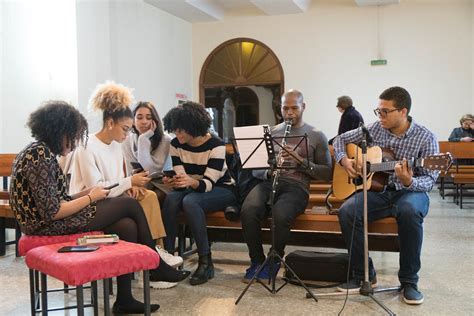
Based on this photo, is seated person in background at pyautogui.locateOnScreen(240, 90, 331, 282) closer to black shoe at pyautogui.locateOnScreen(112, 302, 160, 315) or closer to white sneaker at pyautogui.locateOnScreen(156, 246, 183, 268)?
white sneaker at pyautogui.locateOnScreen(156, 246, 183, 268)

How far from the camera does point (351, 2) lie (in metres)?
8.41

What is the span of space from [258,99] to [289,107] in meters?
5.90

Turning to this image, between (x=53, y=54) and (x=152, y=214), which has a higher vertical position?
(x=53, y=54)

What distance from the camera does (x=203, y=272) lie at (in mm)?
3072

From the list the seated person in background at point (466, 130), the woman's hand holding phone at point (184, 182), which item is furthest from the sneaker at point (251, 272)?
the seated person in background at point (466, 130)

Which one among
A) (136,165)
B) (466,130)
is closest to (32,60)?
(136,165)

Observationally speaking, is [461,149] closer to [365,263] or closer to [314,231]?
[314,231]

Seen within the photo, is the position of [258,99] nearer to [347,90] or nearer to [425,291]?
[347,90]

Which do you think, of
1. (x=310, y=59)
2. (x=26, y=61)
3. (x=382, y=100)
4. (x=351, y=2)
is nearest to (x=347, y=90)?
(x=310, y=59)

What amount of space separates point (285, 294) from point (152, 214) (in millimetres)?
945

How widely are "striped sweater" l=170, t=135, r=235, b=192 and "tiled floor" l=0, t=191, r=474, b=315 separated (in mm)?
679

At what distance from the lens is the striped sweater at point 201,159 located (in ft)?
11.1

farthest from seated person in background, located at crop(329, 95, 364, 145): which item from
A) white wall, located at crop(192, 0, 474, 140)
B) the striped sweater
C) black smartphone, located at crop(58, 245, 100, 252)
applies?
black smartphone, located at crop(58, 245, 100, 252)

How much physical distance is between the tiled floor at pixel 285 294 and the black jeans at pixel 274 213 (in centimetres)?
26
